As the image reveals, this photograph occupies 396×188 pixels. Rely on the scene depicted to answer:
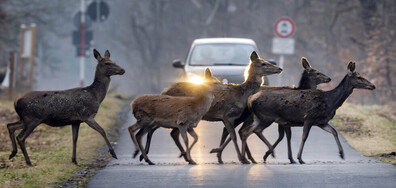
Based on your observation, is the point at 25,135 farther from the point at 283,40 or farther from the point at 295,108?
the point at 283,40

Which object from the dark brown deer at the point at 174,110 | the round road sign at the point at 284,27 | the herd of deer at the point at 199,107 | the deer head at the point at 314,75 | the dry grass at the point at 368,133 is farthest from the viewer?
the round road sign at the point at 284,27

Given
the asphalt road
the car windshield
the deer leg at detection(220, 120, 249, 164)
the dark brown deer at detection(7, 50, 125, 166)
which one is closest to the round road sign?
the car windshield

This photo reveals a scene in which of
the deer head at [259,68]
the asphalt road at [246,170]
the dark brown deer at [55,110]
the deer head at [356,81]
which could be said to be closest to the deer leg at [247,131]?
the asphalt road at [246,170]

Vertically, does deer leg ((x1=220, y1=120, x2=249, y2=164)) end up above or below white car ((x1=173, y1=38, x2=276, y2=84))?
below

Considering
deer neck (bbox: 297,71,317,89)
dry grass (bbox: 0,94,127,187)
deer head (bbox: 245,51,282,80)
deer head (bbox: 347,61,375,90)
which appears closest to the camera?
dry grass (bbox: 0,94,127,187)

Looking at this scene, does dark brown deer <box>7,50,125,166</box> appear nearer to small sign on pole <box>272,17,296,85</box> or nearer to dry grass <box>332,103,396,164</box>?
dry grass <box>332,103,396,164</box>

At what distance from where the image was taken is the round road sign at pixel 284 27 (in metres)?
29.5

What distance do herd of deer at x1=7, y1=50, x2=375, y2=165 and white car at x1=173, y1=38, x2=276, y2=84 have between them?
539 cm

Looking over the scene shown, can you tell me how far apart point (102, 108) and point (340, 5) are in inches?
762

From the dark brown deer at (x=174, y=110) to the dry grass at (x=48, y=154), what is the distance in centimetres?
120

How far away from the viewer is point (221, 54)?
2189 centimetres

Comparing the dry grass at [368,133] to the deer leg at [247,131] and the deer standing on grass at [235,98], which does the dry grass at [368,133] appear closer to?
the deer leg at [247,131]

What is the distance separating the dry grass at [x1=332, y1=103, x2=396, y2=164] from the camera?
16.3 meters

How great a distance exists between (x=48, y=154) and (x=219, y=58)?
7076mm
